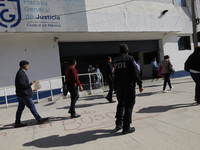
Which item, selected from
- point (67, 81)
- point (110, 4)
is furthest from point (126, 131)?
point (110, 4)

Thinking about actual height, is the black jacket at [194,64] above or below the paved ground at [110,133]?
above

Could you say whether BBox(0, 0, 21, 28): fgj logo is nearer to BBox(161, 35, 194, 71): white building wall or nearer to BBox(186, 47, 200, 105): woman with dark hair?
BBox(186, 47, 200, 105): woman with dark hair

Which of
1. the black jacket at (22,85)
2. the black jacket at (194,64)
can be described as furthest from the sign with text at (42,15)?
the black jacket at (194,64)

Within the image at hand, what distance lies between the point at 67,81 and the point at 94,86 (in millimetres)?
4768

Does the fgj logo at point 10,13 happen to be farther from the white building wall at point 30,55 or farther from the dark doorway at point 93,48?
the dark doorway at point 93,48

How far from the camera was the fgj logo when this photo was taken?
841cm

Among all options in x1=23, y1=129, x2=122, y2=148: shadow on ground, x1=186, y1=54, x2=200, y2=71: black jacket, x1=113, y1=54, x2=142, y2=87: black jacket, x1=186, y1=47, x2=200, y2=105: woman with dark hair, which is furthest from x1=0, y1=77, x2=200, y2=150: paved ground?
x1=186, y1=54, x2=200, y2=71: black jacket

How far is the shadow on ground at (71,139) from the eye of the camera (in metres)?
3.15

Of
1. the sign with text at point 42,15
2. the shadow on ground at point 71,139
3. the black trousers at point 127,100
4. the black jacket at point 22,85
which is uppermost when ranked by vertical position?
the sign with text at point 42,15

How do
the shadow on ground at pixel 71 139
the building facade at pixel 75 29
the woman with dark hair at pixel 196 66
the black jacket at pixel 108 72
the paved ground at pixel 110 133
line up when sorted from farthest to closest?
the building facade at pixel 75 29
the black jacket at pixel 108 72
the woman with dark hair at pixel 196 66
the shadow on ground at pixel 71 139
the paved ground at pixel 110 133

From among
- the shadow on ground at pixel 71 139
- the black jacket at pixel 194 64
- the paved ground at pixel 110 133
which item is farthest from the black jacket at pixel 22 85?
the black jacket at pixel 194 64

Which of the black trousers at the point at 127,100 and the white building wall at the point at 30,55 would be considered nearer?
the black trousers at the point at 127,100

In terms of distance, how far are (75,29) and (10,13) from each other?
3394 mm

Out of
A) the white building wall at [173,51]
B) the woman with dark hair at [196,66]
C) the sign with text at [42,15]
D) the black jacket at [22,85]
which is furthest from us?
the white building wall at [173,51]
